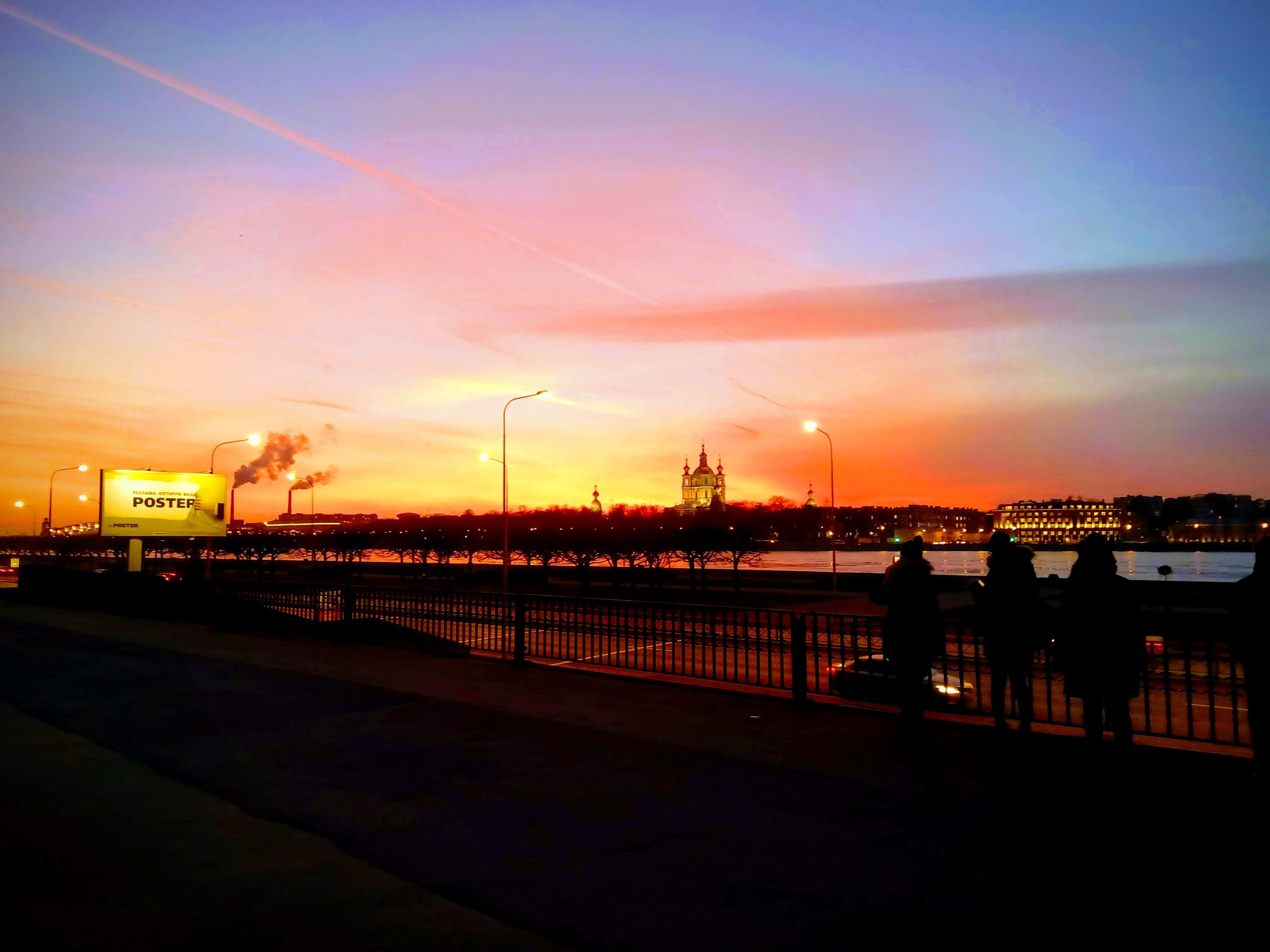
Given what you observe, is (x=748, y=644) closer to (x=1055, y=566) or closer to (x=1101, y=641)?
(x=1101, y=641)

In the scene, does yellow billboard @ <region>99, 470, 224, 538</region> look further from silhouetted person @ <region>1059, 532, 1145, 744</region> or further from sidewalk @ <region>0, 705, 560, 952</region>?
silhouetted person @ <region>1059, 532, 1145, 744</region>

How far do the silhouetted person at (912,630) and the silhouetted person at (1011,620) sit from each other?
2.04 feet

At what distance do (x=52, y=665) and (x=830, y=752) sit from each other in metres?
12.7

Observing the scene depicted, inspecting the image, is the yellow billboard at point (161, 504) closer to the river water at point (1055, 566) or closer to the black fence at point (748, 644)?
the black fence at point (748, 644)

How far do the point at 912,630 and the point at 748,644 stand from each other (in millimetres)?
3433

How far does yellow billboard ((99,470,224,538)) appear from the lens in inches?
1160

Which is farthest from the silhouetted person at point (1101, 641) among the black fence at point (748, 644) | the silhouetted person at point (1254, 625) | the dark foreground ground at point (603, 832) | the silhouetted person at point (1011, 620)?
the silhouetted person at point (1011, 620)

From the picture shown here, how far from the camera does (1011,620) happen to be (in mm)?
8352

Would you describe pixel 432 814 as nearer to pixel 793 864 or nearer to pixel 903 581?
pixel 793 864

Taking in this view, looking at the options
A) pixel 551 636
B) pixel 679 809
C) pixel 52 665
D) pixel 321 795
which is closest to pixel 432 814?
pixel 321 795

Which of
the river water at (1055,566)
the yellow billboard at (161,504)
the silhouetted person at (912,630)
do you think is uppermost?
the yellow billboard at (161,504)

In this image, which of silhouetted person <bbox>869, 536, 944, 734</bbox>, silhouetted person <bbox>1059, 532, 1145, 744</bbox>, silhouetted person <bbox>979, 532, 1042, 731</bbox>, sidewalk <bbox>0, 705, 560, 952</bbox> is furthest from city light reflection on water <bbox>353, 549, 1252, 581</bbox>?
sidewalk <bbox>0, 705, 560, 952</bbox>

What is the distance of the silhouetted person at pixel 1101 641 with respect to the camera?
23.0ft

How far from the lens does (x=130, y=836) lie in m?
5.82
